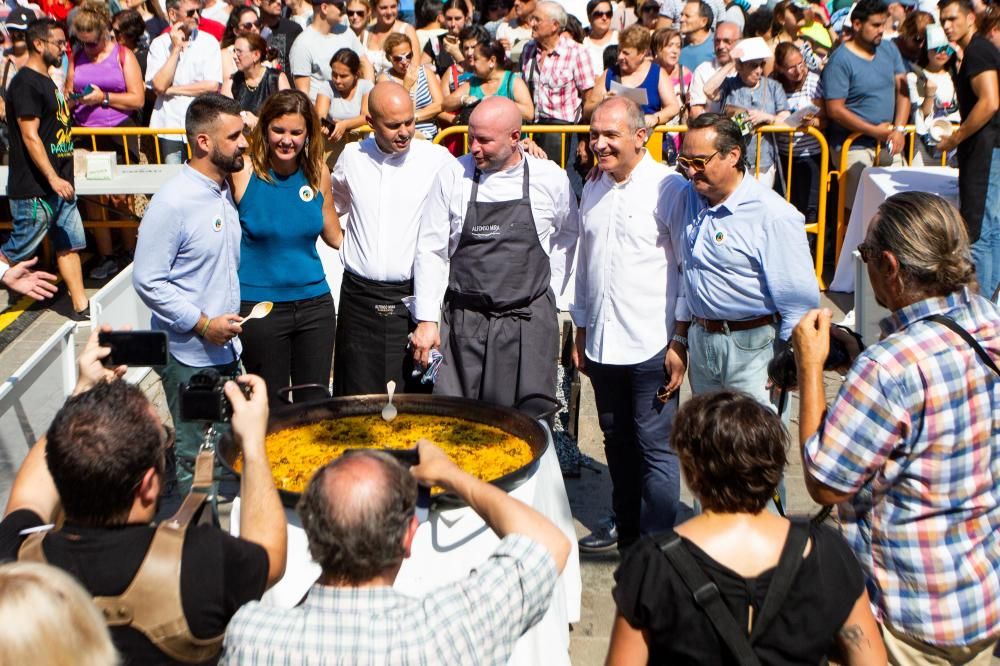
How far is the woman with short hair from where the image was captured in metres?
2.46

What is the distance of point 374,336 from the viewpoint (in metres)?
5.58

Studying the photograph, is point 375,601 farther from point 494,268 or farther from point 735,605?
point 494,268

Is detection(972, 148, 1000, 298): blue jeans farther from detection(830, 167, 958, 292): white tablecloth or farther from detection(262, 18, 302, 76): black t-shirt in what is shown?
detection(262, 18, 302, 76): black t-shirt

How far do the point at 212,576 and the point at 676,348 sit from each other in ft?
9.06

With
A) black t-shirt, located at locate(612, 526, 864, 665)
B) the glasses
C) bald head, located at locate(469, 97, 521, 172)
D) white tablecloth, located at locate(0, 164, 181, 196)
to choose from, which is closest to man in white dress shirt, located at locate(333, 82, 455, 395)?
bald head, located at locate(469, 97, 521, 172)

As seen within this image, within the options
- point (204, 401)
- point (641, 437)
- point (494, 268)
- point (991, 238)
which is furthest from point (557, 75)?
point (204, 401)

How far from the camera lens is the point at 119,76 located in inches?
378

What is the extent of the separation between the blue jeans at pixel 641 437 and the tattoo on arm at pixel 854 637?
2.32 metres

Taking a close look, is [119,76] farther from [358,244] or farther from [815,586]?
[815,586]

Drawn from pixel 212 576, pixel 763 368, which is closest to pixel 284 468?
pixel 212 576

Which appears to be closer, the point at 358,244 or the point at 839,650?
the point at 839,650

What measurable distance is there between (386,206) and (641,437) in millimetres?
1622

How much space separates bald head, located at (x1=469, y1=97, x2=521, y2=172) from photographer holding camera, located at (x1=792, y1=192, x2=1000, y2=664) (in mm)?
2249

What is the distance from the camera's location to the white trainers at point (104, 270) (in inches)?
377
